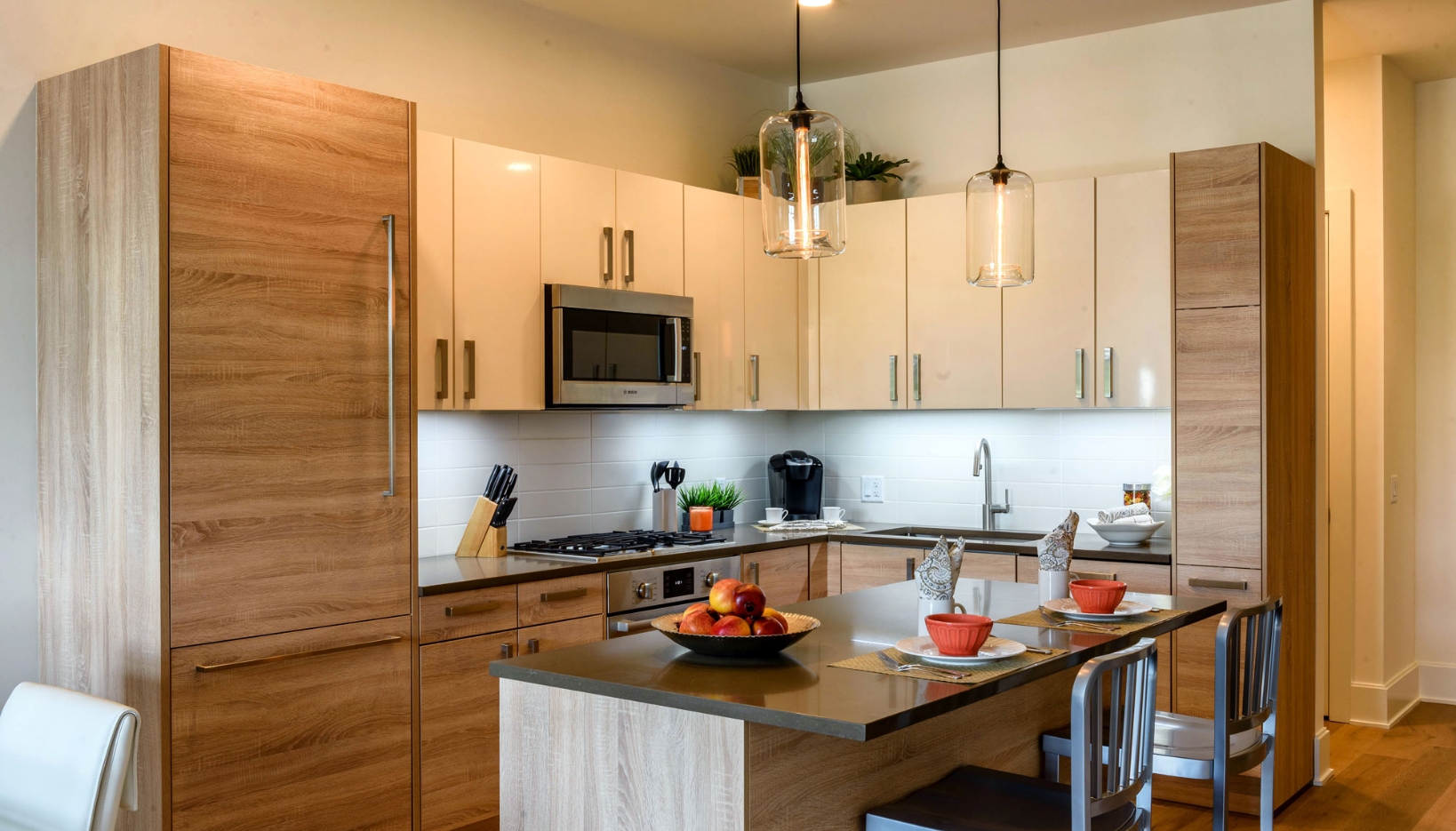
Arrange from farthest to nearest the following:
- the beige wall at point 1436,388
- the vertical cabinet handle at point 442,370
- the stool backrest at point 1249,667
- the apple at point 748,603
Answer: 1. the beige wall at point 1436,388
2. the vertical cabinet handle at point 442,370
3. the stool backrest at point 1249,667
4. the apple at point 748,603

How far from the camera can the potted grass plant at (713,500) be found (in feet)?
16.1

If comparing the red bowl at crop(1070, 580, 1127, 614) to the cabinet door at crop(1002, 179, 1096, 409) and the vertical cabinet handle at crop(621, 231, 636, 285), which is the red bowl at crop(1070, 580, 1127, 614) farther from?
the vertical cabinet handle at crop(621, 231, 636, 285)

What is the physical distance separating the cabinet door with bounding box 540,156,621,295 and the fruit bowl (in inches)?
76.6

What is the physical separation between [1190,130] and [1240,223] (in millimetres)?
804

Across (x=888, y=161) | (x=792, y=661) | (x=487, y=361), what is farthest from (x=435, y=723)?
(x=888, y=161)

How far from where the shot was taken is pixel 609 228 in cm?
423

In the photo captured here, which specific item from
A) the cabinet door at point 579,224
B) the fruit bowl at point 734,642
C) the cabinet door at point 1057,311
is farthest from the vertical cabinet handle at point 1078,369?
the fruit bowl at point 734,642

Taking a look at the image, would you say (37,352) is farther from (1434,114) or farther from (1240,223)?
(1434,114)

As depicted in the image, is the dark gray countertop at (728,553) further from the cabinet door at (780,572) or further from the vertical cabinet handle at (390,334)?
the vertical cabinet handle at (390,334)

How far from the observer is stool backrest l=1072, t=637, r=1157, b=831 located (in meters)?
2.08

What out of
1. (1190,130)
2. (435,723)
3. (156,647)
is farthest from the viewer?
(1190,130)

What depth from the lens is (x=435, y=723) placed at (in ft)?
11.0

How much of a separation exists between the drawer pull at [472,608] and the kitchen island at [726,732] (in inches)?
37.5

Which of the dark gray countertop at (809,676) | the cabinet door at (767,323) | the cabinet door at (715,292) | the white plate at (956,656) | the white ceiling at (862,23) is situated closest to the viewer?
the dark gray countertop at (809,676)
